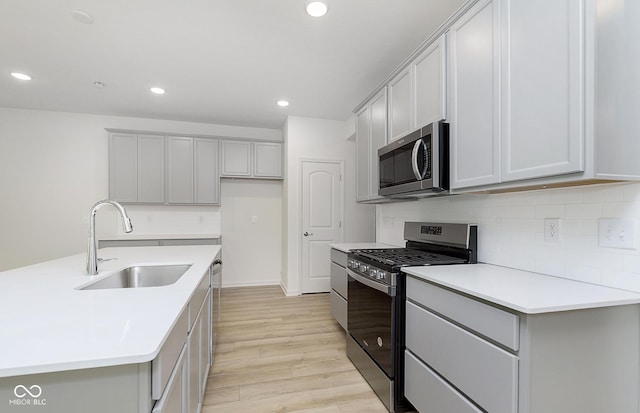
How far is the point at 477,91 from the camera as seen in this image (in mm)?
1569

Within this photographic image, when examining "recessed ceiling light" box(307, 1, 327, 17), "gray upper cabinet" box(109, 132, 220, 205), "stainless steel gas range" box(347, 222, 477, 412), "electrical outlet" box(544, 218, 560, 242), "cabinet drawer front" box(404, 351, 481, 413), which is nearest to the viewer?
"cabinet drawer front" box(404, 351, 481, 413)

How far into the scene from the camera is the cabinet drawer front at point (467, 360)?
1.08 m

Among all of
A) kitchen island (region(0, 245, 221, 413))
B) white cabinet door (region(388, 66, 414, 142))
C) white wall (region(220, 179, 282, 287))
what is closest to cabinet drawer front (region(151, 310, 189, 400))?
kitchen island (region(0, 245, 221, 413))

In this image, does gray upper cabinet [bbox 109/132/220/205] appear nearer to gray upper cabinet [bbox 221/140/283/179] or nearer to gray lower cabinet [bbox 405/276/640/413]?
gray upper cabinet [bbox 221/140/283/179]

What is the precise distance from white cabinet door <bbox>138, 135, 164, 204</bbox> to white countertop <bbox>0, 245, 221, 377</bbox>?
9.06 feet

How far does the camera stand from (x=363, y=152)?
10.00 ft

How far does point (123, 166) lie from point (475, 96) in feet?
14.4

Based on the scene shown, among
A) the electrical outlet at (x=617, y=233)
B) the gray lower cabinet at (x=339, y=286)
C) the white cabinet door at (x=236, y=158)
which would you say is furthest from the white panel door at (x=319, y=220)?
the electrical outlet at (x=617, y=233)

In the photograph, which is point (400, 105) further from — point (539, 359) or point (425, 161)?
point (539, 359)

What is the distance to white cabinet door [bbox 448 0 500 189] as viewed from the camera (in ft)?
4.83

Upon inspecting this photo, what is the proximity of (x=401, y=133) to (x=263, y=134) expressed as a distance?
311 centimetres

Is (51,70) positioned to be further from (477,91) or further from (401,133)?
(477,91)

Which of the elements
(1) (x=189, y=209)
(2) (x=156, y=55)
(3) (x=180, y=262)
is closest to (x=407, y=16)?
(2) (x=156, y=55)

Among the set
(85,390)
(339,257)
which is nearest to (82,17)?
(85,390)
